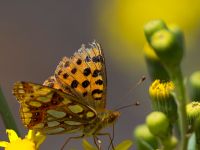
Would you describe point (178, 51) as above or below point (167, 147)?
above

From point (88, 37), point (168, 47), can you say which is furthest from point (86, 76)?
point (88, 37)

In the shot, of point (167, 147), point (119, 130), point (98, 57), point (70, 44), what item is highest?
point (70, 44)

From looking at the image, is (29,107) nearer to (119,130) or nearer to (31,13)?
(119,130)

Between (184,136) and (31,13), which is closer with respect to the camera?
(184,136)

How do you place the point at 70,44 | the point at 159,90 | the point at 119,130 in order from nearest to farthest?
the point at 159,90, the point at 119,130, the point at 70,44

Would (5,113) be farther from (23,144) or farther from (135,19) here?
(135,19)

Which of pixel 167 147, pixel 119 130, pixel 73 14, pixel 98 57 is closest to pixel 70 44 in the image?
pixel 73 14
